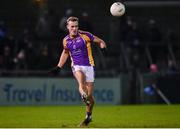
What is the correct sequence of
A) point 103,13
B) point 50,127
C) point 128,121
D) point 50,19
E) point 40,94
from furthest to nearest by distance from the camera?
1. point 103,13
2. point 50,19
3. point 40,94
4. point 128,121
5. point 50,127

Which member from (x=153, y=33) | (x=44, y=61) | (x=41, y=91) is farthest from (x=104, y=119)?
(x=153, y=33)

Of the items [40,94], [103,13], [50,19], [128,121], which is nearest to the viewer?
[128,121]

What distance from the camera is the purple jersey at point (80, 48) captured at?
16.3 metres

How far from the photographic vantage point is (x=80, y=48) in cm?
1634

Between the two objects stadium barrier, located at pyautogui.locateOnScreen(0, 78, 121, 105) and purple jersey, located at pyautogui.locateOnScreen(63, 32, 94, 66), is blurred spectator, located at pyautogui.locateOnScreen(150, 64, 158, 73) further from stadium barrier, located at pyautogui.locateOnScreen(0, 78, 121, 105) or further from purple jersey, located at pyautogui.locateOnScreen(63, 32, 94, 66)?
purple jersey, located at pyautogui.locateOnScreen(63, 32, 94, 66)

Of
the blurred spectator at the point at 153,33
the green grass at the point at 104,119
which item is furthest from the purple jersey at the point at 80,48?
the blurred spectator at the point at 153,33

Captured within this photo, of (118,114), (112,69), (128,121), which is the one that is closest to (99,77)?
(112,69)

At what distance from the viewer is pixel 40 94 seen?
2714cm

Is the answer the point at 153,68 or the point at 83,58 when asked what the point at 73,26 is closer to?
the point at 83,58

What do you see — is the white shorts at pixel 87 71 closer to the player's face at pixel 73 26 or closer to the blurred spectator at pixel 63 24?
the player's face at pixel 73 26

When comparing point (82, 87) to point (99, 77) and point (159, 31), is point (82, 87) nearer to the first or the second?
point (99, 77)

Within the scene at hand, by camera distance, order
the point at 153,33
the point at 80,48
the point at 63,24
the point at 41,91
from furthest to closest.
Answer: the point at 153,33, the point at 63,24, the point at 41,91, the point at 80,48

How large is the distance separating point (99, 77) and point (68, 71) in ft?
4.59

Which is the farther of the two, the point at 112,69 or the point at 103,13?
the point at 103,13
